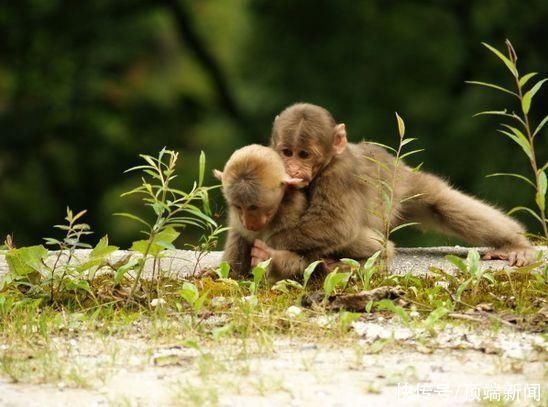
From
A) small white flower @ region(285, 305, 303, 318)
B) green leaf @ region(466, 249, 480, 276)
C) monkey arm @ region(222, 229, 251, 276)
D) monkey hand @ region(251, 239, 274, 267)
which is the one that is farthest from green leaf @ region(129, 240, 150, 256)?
green leaf @ region(466, 249, 480, 276)

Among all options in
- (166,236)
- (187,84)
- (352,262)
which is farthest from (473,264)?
(187,84)

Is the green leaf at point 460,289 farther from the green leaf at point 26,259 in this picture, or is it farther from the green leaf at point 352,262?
the green leaf at point 26,259

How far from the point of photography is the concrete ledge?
24.2 feet

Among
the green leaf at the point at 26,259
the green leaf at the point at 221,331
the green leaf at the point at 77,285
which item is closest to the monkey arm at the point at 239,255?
the green leaf at the point at 77,285

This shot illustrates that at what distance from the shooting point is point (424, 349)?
500 centimetres

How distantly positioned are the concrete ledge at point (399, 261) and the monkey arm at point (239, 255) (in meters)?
0.23

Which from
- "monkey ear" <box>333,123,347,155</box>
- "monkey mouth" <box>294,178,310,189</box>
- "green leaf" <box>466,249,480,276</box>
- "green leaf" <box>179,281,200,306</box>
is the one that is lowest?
"green leaf" <box>179,281,200,306</box>

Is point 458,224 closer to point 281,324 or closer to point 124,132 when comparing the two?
point 281,324

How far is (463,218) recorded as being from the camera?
7.97 metres

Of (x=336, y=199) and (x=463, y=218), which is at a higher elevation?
(x=336, y=199)

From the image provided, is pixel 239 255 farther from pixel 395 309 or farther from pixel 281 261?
pixel 395 309

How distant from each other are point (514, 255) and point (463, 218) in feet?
1.71

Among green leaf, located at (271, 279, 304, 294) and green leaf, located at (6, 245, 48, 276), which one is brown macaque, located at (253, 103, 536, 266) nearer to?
green leaf, located at (271, 279, 304, 294)

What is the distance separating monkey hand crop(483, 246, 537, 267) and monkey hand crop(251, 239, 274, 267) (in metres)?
1.82
